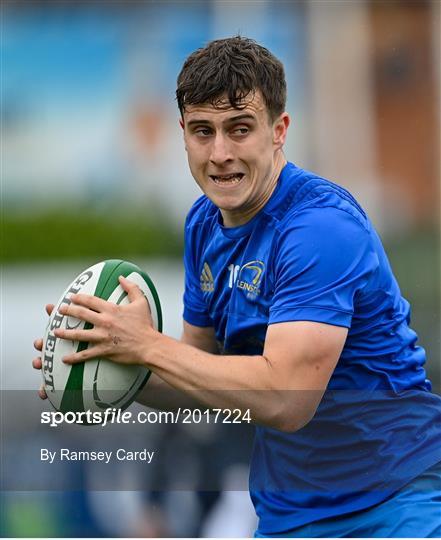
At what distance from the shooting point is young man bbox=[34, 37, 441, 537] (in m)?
2.26

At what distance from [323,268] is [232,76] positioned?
2.08 feet

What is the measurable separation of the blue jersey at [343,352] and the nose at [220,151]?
0.18 meters

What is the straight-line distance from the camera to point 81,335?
92.0 inches

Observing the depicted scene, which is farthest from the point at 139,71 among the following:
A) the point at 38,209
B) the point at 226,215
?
the point at 226,215

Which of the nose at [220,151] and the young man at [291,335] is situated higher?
the nose at [220,151]

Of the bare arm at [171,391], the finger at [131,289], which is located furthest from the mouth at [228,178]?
the bare arm at [171,391]

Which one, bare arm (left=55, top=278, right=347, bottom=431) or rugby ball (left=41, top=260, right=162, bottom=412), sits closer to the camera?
bare arm (left=55, top=278, right=347, bottom=431)

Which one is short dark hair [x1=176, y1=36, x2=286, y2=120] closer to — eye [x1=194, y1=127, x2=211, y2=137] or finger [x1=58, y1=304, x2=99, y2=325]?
eye [x1=194, y1=127, x2=211, y2=137]

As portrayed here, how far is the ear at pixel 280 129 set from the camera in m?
2.59

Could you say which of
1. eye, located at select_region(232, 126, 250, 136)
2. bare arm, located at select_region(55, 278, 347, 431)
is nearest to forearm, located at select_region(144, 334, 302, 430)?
bare arm, located at select_region(55, 278, 347, 431)

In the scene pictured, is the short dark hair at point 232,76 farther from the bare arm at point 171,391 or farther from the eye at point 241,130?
the bare arm at point 171,391

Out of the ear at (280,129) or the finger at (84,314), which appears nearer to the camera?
the finger at (84,314)

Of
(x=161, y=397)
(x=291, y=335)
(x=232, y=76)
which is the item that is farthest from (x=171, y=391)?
(x=232, y=76)

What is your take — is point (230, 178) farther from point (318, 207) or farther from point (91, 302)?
point (91, 302)
